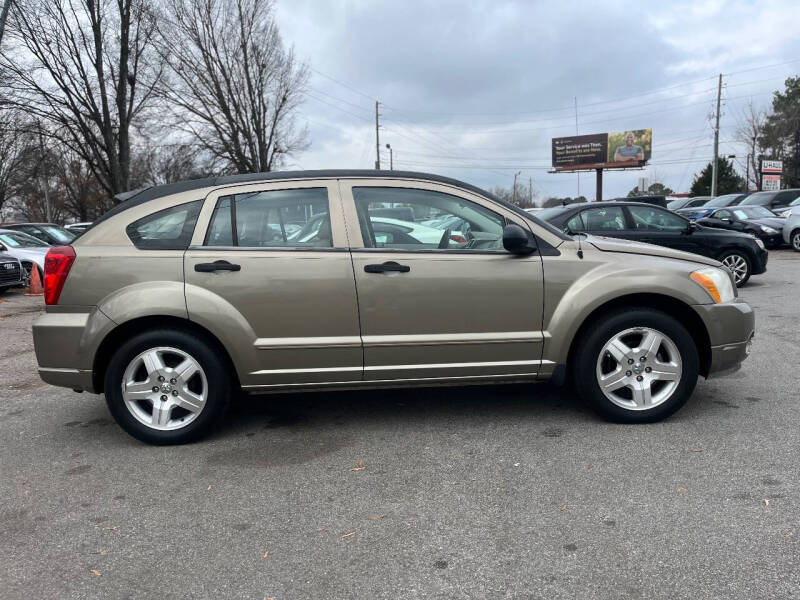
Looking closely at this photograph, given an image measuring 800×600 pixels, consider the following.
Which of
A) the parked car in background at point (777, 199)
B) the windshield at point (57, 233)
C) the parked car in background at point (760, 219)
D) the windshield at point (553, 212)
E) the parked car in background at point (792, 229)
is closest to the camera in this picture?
the windshield at point (553, 212)

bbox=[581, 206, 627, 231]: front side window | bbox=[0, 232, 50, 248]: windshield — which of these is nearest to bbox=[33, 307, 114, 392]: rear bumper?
bbox=[581, 206, 627, 231]: front side window

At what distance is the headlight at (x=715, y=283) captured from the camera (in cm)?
397

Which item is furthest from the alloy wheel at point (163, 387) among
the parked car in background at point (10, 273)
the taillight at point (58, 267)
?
the parked car in background at point (10, 273)

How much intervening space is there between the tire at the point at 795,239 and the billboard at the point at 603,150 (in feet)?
164

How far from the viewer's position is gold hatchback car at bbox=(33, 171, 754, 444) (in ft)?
12.1

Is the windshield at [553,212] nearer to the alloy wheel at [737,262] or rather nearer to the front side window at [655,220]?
the front side window at [655,220]

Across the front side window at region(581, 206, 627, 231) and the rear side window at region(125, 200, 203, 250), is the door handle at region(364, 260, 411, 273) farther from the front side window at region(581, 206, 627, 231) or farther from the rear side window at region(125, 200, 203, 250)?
the front side window at region(581, 206, 627, 231)

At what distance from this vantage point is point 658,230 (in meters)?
9.57

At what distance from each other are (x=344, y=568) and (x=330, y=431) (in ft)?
5.17

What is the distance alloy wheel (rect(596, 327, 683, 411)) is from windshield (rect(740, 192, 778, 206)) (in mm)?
19330

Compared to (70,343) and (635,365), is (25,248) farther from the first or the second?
(635,365)

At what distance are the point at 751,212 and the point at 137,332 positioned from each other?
1928 centimetres

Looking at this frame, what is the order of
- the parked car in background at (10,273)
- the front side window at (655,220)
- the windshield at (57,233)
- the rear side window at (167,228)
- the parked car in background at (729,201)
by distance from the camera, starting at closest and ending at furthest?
the rear side window at (167,228) < the front side window at (655,220) < the parked car in background at (10,273) < the windshield at (57,233) < the parked car in background at (729,201)

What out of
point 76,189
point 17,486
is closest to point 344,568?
point 17,486
